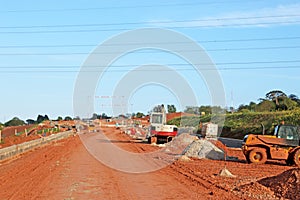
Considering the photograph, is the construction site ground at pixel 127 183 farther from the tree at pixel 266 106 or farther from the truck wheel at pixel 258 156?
the tree at pixel 266 106

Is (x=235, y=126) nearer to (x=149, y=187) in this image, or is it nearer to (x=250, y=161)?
(x=250, y=161)

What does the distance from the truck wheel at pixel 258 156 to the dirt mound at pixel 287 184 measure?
376 inches

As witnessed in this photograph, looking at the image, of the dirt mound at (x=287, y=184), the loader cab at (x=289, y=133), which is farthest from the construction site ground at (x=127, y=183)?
the loader cab at (x=289, y=133)

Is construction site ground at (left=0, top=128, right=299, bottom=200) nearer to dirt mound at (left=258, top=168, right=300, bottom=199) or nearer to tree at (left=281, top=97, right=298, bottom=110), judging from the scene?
dirt mound at (left=258, top=168, right=300, bottom=199)

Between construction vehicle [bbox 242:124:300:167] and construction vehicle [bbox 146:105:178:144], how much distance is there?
620 inches

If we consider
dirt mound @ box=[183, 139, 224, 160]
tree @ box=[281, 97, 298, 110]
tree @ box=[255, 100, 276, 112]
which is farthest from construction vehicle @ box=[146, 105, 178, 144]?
tree @ box=[255, 100, 276, 112]

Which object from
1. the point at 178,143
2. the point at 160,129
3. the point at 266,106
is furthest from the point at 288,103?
the point at 178,143

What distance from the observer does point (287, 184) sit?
1439 cm

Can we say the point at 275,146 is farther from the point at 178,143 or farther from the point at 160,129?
the point at 160,129

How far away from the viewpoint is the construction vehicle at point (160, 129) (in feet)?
134

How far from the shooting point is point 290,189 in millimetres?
14008

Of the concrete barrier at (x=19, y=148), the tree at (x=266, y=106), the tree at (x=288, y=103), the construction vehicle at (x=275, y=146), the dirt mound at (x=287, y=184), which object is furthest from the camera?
the tree at (x=266, y=106)

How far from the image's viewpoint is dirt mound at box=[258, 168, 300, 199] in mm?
13703

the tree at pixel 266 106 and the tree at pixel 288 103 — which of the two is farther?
the tree at pixel 266 106
